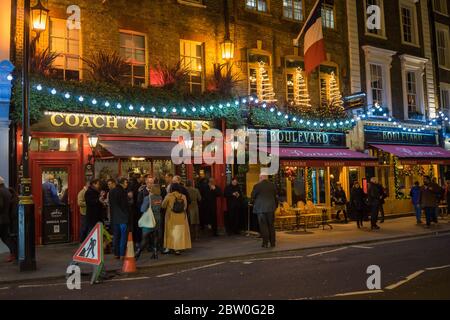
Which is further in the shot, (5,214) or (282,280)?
(5,214)

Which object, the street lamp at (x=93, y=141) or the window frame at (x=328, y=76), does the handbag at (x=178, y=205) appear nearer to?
the street lamp at (x=93, y=141)

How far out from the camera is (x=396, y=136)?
72.4 feet

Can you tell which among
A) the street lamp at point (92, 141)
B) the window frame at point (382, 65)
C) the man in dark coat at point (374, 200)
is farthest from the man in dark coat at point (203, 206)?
the window frame at point (382, 65)

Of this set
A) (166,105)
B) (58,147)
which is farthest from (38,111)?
(166,105)

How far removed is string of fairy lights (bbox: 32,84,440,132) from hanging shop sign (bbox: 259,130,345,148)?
344 millimetres

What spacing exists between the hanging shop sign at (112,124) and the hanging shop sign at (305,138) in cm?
304

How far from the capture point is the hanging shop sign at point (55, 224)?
12.7 m

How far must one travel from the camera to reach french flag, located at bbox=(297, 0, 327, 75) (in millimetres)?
16953

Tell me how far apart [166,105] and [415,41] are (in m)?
15.4

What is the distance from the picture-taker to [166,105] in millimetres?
14961

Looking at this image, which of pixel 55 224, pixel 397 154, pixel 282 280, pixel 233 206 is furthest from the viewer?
pixel 397 154

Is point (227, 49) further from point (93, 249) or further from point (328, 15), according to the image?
point (93, 249)

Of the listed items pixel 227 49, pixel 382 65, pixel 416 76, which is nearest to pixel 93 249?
pixel 227 49

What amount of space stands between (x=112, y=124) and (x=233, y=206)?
4.50m
